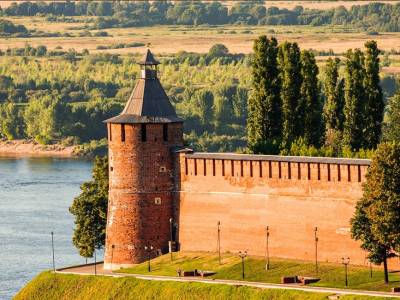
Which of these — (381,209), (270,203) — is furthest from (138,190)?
A: (381,209)

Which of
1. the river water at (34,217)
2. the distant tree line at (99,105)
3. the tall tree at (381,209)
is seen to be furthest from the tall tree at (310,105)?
the distant tree line at (99,105)

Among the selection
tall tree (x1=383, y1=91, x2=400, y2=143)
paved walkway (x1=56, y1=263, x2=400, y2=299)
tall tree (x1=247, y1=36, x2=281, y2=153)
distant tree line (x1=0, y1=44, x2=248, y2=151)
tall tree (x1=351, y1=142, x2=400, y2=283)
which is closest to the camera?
paved walkway (x1=56, y1=263, x2=400, y2=299)

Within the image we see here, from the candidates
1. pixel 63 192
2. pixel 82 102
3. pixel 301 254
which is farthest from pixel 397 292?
pixel 82 102

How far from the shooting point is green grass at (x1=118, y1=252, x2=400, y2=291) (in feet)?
252

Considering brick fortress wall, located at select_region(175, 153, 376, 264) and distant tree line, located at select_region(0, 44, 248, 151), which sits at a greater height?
brick fortress wall, located at select_region(175, 153, 376, 264)

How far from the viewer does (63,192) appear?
11806 centimetres

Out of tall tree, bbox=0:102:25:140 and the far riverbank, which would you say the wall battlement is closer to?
the far riverbank

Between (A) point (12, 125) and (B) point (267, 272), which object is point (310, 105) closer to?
(B) point (267, 272)

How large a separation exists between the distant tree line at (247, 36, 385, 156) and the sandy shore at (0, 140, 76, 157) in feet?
196

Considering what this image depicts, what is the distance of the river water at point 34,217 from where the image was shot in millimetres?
93688

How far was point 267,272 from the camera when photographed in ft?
263

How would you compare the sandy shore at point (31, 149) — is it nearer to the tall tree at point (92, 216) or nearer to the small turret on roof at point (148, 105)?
the tall tree at point (92, 216)

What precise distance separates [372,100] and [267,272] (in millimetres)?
13888

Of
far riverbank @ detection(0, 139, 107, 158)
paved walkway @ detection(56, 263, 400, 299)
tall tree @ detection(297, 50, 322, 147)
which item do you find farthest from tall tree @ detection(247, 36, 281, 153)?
far riverbank @ detection(0, 139, 107, 158)
